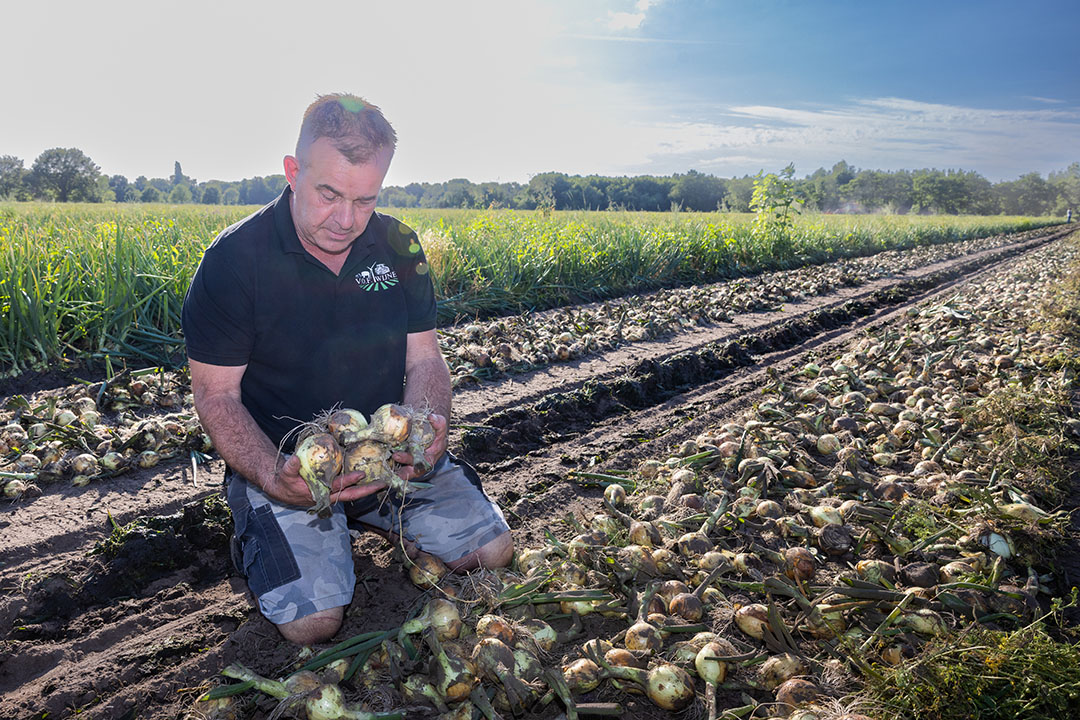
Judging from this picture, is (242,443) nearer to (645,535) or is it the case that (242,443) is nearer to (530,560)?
(530,560)

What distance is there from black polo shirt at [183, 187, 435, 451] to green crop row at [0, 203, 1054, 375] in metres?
2.44

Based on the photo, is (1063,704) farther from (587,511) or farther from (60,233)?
(60,233)

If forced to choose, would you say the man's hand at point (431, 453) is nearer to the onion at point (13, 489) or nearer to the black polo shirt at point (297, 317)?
the black polo shirt at point (297, 317)

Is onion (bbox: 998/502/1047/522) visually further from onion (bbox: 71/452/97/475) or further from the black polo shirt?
onion (bbox: 71/452/97/475)

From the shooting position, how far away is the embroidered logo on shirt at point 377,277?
245 centimetres

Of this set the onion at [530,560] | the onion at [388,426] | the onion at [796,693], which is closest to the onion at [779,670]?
the onion at [796,693]

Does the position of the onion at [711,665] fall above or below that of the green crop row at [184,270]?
below

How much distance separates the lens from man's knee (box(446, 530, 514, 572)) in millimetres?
2289

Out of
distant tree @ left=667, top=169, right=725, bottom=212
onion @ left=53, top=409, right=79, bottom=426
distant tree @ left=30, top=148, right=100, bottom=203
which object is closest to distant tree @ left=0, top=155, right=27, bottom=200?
distant tree @ left=30, top=148, right=100, bottom=203

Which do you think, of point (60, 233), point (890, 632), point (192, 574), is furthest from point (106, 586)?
point (60, 233)

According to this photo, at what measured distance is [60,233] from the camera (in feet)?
21.1

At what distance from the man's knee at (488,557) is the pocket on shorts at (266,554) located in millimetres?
571

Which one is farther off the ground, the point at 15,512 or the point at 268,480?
the point at 268,480

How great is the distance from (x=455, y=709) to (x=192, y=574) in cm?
137
